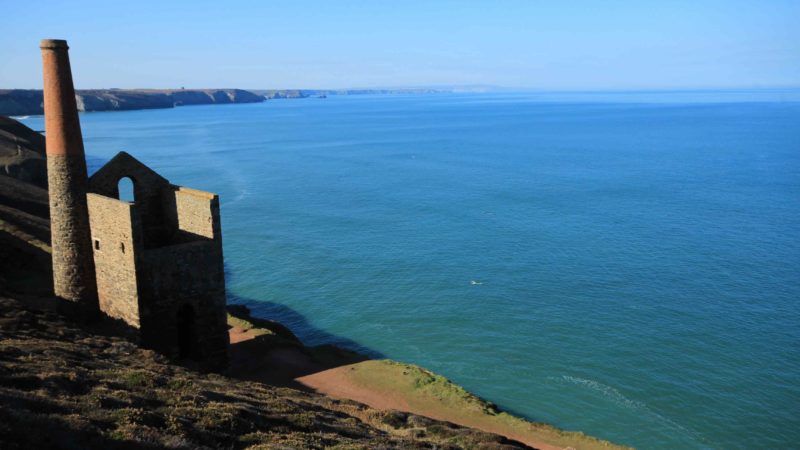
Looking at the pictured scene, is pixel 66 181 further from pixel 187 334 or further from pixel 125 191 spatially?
pixel 125 191

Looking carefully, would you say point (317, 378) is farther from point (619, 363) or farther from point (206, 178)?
point (206, 178)

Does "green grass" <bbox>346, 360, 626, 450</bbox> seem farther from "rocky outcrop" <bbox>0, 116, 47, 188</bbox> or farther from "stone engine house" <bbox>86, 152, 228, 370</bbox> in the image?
"rocky outcrop" <bbox>0, 116, 47, 188</bbox>

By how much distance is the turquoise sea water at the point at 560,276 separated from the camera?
30078 mm

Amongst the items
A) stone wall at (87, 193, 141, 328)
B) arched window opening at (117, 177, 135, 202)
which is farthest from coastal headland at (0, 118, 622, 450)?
arched window opening at (117, 177, 135, 202)

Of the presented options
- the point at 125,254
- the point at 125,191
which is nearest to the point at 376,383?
the point at 125,254

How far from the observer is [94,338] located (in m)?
23.8

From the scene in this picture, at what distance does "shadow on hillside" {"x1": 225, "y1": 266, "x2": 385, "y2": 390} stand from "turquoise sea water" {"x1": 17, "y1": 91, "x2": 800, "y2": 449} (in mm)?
382

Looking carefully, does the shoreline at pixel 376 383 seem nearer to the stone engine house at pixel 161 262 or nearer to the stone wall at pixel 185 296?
the stone wall at pixel 185 296

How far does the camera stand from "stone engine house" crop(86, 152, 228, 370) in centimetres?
2420

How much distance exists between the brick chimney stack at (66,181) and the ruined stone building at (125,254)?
4 cm

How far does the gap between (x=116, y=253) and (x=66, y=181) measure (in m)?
3.69

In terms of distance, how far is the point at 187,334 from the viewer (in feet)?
87.8

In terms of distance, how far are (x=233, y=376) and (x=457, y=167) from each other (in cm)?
7308

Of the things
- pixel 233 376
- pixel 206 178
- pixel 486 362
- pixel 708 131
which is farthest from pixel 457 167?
pixel 708 131
